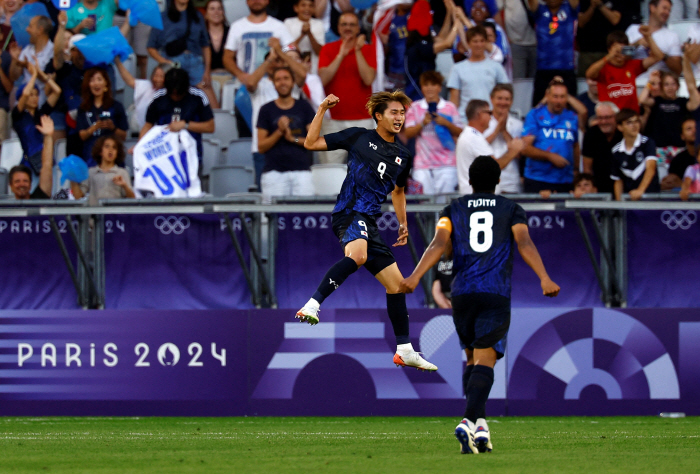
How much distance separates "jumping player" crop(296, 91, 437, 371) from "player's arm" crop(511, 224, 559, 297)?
5.62 feet

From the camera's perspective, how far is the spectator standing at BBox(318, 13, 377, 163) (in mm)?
13273

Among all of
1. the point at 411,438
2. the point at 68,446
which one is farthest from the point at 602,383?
the point at 68,446

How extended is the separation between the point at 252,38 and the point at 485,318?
8361 millimetres

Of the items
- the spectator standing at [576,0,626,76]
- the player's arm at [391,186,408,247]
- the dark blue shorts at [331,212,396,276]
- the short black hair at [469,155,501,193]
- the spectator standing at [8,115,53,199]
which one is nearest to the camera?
the short black hair at [469,155,501,193]

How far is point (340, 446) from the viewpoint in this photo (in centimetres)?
787

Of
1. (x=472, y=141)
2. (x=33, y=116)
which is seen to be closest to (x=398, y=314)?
(x=472, y=141)

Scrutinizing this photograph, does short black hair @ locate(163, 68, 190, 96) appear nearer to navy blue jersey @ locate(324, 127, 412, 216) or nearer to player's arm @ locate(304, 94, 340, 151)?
navy blue jersey @ locate(324, 127, 412, 216)

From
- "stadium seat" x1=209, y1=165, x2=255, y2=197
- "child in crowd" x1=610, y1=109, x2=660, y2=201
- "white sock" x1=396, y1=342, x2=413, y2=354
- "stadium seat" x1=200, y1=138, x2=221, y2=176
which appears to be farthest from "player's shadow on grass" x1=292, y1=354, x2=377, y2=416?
"child in crowd" x1=610, y1=109, x2=660, y2=201

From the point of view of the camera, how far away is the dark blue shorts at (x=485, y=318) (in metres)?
7.13

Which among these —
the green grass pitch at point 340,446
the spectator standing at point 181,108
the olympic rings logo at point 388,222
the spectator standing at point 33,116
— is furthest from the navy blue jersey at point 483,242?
the spectator standing at point 33,116

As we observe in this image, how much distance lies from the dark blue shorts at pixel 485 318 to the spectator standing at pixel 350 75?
623cm

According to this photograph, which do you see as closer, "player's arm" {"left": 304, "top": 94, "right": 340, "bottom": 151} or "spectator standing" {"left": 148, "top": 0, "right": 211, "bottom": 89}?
"player's arm" {"left": 304, "top": 94, "right": 340, "bottom": 151}

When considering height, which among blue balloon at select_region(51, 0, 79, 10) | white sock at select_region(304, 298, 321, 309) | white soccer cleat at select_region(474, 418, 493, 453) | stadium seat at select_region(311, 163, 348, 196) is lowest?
white soccer cleat at select_region(474, 418, 493, 453)

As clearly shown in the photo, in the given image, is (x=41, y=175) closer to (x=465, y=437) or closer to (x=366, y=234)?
(x=366, y=234)
